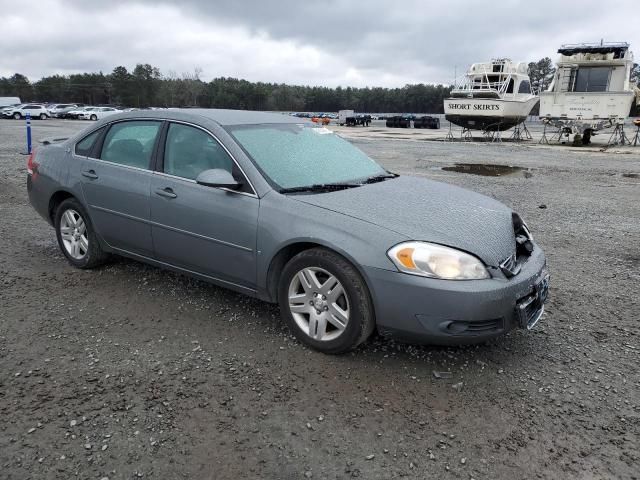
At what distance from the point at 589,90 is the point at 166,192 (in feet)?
101

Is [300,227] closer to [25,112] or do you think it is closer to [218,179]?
[218,179]

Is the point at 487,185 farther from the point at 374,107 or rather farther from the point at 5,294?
the point at 374,107

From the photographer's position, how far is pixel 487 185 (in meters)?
11.4

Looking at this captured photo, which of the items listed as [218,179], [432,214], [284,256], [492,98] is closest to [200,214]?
[218,179]

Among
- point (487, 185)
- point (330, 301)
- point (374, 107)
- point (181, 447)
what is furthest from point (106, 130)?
point (374, 107)

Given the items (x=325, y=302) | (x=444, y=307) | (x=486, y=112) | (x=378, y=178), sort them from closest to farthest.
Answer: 1. (x=444, y=307)
2. (x=325, y=302)
3. (x=378, y=178)
4. (x=486, y=112)

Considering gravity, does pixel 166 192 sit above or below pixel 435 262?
above

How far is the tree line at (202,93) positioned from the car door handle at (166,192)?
338 feet

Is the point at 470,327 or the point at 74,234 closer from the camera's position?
the point at 470,327

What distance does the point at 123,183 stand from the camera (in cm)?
418

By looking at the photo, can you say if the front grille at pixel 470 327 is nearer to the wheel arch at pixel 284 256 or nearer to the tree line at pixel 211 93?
the wheel arch at pixel 284 256

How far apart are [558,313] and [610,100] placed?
26.6 metres

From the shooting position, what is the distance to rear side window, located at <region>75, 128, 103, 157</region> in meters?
4.62

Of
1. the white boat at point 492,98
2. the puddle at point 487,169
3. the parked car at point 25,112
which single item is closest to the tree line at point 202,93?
the parked car at point 25,112
